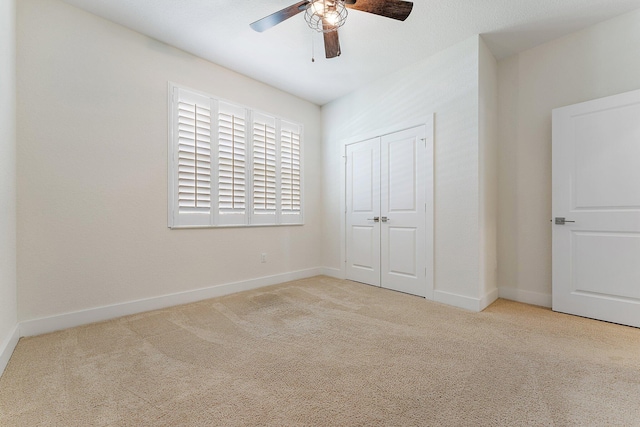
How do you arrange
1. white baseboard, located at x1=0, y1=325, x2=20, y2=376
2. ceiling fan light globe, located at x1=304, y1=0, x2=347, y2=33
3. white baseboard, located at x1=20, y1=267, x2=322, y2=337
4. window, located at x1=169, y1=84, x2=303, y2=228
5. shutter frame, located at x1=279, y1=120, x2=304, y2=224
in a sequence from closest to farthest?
white baseboard, located at x1=0, y1=325, x2=20, y2=376 → ceiling fan light globe, located at x1=304, y1=0, x2=347, y2=33 → white baseboard, located at x1=20, y1=267, x2=322, y2=337 → window, located at x1=169, y1=84, x2=303, y2=228 → shutter frame, located at x1=279, y1=120, x2=304, y2=224

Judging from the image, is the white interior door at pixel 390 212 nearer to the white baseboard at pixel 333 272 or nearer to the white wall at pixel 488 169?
the white baseboard at pixel 333 272

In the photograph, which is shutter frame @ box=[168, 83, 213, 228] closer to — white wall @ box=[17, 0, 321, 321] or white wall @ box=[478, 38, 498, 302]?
white wall @ box=[17, 0, 321, 321]

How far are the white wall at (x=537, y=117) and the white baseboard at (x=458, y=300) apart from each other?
703mm

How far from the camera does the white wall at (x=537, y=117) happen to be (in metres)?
2.67

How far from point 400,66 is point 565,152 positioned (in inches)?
78.7

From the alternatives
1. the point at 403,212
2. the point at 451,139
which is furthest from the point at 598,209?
the point at 403,212

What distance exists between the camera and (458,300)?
3.00m

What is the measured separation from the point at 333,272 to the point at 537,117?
324 cm

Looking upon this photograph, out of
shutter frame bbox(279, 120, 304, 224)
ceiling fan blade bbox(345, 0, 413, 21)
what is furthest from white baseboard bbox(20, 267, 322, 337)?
ceiling fan blade bbox(345, 0, 413, 21)

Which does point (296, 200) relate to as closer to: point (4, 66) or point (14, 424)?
point (4, 66)

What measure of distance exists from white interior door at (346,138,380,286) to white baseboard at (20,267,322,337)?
1162mm

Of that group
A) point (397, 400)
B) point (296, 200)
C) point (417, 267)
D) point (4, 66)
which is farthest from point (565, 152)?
point (4, 66)

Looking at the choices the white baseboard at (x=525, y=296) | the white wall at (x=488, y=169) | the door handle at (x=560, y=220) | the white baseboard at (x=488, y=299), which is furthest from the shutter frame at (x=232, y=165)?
the door handle at (x=560, y=220)

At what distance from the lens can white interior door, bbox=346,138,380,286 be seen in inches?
153
